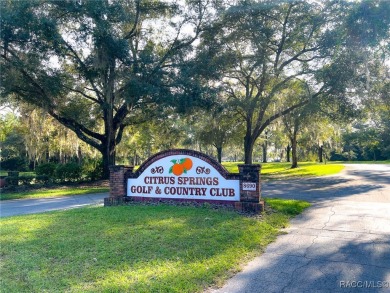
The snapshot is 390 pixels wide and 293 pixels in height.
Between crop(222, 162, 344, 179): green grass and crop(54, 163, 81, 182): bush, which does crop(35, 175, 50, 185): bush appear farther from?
crop(222, 162, 344, 179): green grass

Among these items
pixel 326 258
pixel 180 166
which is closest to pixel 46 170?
pixel 180 166

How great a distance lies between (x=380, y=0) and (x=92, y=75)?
1256cm

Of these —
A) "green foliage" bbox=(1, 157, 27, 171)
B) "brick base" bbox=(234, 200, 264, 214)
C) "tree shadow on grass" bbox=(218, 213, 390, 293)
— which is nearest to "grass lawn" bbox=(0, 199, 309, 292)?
"tree shadow on grass" bbox=(218, 213, 390, 293)

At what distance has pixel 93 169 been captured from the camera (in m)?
18.6

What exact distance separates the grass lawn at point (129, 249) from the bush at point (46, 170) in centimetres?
1050

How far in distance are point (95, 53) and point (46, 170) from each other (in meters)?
7.49

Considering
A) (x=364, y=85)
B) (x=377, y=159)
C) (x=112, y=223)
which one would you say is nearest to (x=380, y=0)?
(x=364, y=85)

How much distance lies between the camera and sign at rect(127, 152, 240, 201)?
8.20 m

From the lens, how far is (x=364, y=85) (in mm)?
14836

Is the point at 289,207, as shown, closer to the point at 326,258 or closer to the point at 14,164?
the point at 326,258

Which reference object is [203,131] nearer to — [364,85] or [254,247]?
[364,85]

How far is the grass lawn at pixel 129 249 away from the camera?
360cm

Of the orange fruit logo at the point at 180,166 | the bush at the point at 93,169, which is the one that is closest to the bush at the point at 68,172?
the bush at the point at 93,169

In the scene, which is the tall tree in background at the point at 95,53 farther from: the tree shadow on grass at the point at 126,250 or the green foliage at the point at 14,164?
the green foliage at the point at 14,164
